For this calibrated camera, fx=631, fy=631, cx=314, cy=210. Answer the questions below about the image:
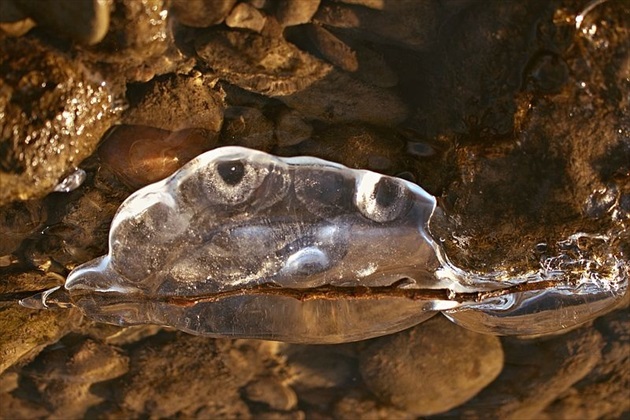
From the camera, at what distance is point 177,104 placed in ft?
Result: 7.34

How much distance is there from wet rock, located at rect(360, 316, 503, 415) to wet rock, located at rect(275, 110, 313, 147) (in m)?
1.66

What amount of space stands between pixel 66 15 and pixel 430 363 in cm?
271

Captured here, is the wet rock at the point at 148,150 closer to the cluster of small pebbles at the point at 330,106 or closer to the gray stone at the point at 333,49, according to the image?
the cluster of small pebbles at the point at 330,106

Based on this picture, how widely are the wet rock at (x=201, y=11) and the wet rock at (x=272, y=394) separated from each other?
2.40m

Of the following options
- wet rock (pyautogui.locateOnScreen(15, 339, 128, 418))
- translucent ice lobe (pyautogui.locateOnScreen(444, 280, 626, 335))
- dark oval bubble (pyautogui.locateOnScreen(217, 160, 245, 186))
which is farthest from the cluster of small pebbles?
wet rock (pyautogui.locateOnScreen(15, 339, 128, 418))

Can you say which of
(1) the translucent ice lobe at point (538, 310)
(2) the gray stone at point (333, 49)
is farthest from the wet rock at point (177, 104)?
(1) the translucent ice lobe at point (538, 310)

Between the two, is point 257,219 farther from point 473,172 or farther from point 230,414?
point 230,414

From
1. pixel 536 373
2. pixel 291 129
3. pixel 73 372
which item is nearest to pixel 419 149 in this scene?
pixel 291 129

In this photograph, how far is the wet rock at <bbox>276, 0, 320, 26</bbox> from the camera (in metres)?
2.15

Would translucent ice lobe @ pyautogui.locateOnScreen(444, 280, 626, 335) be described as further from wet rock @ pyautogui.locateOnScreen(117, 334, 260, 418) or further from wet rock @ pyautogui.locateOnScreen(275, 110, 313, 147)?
wet rock @ pyautogui.locateOnScreen(117, 334, 260, 418)

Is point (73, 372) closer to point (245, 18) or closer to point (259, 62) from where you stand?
point (259, 62)

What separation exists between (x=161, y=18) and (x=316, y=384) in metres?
2.56

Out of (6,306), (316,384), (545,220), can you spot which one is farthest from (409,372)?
(6,306)

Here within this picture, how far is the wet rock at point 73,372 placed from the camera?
3.50 meters
